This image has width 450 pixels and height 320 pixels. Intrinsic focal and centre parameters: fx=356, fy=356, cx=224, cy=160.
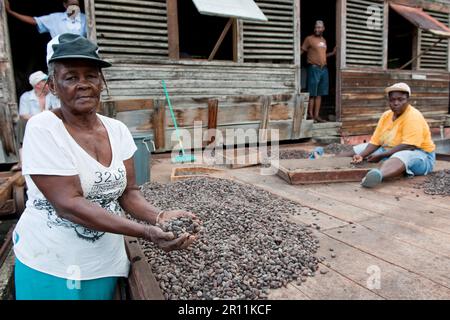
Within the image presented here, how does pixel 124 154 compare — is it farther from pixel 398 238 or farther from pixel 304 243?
pixel 398 238

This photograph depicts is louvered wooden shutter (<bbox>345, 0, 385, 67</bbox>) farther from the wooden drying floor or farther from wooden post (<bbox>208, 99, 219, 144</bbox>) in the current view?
the wooden drying floor

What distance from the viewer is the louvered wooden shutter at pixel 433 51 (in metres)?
10.5

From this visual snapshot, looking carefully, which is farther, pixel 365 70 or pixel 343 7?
pixel 365 70

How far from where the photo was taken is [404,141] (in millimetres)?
4480

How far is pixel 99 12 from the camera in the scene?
250 inches

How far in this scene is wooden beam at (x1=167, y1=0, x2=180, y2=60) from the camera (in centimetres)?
690

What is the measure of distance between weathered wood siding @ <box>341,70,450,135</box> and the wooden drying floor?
17.0ft

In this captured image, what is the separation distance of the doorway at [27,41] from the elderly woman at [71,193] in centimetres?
812

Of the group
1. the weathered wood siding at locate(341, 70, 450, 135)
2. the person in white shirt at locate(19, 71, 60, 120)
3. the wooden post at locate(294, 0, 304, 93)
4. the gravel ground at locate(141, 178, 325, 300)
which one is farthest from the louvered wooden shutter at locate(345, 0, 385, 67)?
the gravel ground at locate(141, 178, 325, 300)

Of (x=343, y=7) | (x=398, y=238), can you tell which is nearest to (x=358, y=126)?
(x=343, y=7)

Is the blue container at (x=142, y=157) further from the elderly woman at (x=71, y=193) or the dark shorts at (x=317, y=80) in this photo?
the dark shorts at (x=317, y=80)

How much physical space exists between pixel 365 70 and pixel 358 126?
147 centimetres

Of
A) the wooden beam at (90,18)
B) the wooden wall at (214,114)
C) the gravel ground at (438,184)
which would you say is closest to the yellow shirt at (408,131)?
the gravel ground at (438,184)

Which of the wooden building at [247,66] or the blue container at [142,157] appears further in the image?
the wooden building at [247,66]
